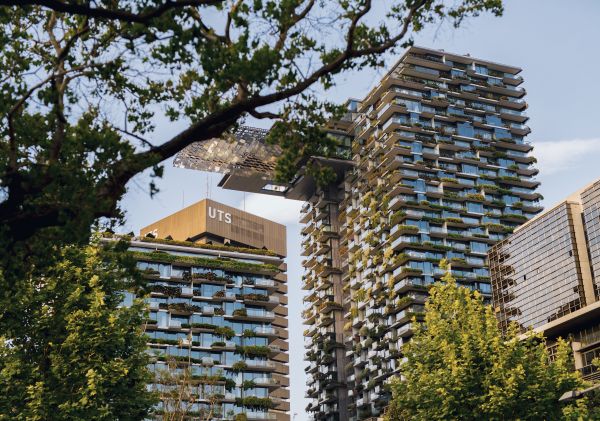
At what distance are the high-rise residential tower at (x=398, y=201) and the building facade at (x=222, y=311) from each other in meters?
6.69

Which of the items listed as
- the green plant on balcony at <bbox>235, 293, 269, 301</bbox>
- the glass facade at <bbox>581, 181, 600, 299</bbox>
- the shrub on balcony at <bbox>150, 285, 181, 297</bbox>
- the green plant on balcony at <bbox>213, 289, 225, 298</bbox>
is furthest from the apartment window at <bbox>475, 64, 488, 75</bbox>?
the shrub on balcony at <bbox>150, 285, 181, 297</bbox>

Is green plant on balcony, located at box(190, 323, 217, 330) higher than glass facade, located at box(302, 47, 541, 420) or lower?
lower

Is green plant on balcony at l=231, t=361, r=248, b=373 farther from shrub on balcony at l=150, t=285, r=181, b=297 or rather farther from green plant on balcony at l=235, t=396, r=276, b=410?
shrub on balcony at l=150, t=285, r=181, b=297

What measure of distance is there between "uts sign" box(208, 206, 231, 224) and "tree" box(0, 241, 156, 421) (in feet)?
335

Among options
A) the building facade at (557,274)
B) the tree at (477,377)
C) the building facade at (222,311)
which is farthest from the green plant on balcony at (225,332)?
the tree at (477,377)

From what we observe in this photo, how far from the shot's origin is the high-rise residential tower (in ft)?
355

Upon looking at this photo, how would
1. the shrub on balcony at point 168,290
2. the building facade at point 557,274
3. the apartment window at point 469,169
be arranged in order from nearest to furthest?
the building facade at point 557,274 → the apartment window at point 469,169 → the shrub on balcony at point 168,290

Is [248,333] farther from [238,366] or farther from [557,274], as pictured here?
[557,274]

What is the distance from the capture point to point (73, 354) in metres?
29.1

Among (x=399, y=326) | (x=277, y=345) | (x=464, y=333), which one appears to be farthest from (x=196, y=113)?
(x=277, y=345)

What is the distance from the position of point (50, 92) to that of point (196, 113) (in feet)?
8.97

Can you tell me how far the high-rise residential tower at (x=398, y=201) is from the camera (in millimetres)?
108125

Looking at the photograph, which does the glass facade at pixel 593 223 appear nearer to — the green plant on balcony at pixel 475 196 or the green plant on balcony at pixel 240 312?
the green plant on balcony at pixel 475 196

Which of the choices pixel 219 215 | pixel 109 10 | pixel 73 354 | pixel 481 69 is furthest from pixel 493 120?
pixel 109 10
